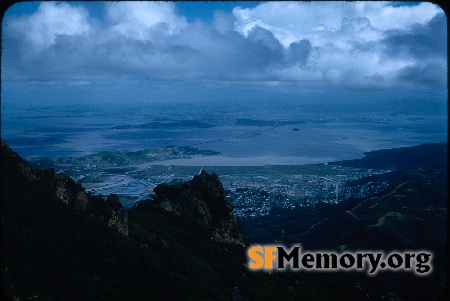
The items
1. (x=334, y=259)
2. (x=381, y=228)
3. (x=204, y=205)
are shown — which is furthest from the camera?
(x=381, y=228)

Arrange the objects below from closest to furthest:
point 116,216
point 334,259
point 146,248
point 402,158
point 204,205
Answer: point 334,259, point 146,248, point 116,216, point 204,205, point 402,158

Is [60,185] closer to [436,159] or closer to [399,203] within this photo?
[399,203]

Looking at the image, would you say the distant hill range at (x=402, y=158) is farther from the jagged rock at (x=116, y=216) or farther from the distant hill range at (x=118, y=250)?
the jagged rock at (x=116, y=216)

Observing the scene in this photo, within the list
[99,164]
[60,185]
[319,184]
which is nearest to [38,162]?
[99,164]

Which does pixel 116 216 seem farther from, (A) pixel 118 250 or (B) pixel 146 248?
(A) pixel 118 250

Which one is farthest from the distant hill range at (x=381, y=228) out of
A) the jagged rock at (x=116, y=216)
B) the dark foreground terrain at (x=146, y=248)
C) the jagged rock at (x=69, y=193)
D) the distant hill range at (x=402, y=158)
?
the distant hill range at (x=402, y=158)

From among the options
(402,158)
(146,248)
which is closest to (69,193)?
(146,248)

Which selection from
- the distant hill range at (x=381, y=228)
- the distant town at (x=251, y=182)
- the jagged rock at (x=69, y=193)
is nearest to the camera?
the jagged rock at (x=69, y=193)
